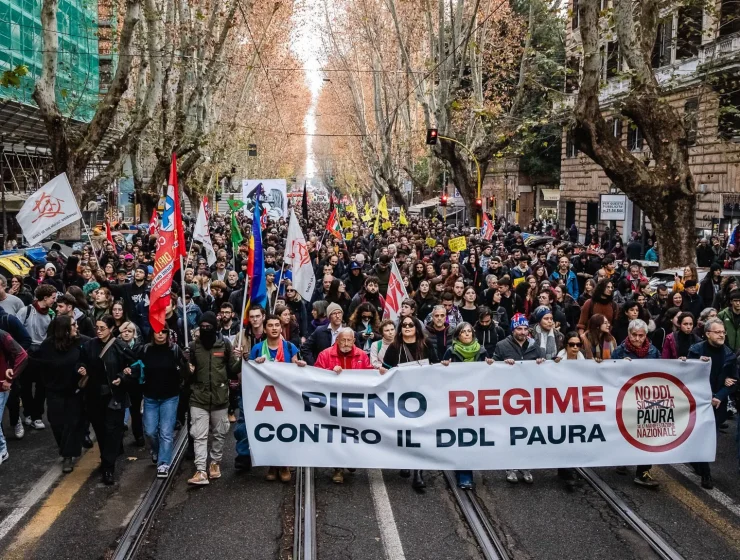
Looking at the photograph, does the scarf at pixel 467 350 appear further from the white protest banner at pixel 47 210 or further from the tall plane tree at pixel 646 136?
the white protest banner at pixel 47 210

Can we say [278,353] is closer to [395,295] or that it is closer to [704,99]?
[395,295]

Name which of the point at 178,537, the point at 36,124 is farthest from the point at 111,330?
the point at 36,124

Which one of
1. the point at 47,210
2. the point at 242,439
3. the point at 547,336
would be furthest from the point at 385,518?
the point at 47,210

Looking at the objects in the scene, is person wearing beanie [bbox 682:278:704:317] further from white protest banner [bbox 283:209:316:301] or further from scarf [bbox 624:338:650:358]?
white protest banner [bbox 283:209:316:301]

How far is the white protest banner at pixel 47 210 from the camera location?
1291 cm

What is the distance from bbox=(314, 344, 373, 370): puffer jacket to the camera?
7.39 meters

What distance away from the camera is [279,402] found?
23.4 feet

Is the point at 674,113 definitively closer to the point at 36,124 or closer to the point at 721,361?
the point at 721,361

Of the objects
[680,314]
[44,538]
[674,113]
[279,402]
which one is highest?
[674,113]

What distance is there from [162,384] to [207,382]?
17.1 inches

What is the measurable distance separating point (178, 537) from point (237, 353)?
1700 millimetres

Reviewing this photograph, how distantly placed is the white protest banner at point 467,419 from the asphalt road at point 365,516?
1.01ft

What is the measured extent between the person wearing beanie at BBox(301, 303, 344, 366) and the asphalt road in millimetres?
1554

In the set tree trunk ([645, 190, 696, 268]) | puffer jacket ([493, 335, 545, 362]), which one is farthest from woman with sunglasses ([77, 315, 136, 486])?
tree trunk ([645, 190, 696, 268])
